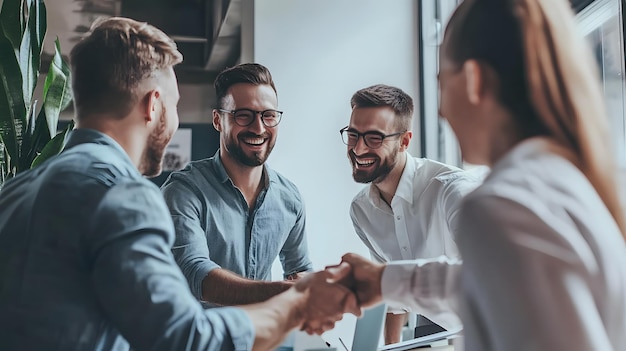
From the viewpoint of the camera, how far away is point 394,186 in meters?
3.12

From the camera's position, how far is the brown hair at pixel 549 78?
989mm

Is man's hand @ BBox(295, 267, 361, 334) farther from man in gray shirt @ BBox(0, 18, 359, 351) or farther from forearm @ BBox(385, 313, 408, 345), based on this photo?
forearm @ BBox(385, 313, 408, 345)

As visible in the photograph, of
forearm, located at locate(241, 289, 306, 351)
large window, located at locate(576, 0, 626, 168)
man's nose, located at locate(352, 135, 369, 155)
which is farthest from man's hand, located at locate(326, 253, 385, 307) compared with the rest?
man's nose, located at locate(352, 135, 369, 155)

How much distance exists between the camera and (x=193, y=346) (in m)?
1.22

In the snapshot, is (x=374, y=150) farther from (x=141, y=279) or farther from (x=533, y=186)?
(x=533, y=186)

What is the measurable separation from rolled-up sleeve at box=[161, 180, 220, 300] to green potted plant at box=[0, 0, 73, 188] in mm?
448

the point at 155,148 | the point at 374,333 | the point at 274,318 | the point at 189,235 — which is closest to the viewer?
the point at 274,318

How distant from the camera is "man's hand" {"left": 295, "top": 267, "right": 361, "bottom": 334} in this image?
1.71m

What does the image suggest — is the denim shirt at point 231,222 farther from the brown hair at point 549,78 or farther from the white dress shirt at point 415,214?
the brown hair at point 549,78

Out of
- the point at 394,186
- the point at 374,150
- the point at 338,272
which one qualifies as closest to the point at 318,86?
the point at 374,150

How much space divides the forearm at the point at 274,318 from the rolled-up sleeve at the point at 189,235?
34.0 inches

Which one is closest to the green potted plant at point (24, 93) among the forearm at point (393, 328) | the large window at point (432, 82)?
the forearm at point (393, 328)

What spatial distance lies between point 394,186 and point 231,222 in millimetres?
813

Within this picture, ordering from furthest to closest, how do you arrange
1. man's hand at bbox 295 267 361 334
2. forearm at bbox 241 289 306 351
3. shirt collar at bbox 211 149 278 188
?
shirt collar at bbox 211 149 278 188
man's hand at bbox 295 267 361 334
forearm at bbox 241 289 306 351
